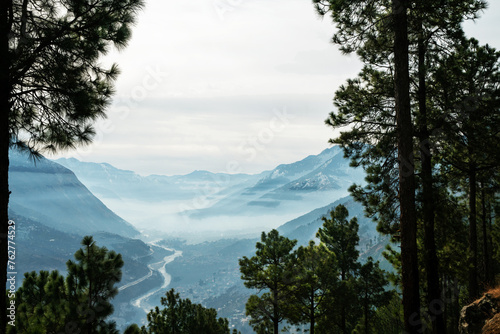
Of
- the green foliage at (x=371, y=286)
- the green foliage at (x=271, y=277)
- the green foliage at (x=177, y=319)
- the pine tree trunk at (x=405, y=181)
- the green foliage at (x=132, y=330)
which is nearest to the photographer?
the pine tree trunk at (x=405, y=181)

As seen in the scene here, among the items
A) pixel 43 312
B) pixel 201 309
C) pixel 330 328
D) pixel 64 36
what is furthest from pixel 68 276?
pixel 201 309

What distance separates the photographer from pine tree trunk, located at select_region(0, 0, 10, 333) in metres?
5.74

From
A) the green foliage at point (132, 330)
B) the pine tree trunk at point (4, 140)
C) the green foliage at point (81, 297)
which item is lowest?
the green foliage at point (132, 330)

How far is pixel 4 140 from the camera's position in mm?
6047

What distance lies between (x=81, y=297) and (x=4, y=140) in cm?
439

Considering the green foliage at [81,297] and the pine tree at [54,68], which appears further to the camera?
the green foliage at [81,297]

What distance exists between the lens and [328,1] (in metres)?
9.07

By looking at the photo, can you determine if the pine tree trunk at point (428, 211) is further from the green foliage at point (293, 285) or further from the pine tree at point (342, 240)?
the pine tree at point (342, 240)

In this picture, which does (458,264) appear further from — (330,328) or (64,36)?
(64,36)

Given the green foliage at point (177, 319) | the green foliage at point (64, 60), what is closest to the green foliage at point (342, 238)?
the green foliage at point (177, 319)

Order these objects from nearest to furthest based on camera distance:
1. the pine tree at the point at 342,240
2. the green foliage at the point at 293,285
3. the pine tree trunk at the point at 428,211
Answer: the pine tree trunk at the point at 428,211 → the green foliage at the point at 293,285 → the pine tree at the point at 342,240

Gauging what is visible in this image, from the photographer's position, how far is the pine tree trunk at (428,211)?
32.2ft

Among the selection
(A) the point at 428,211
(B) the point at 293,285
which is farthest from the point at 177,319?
(A) the point at 428,211

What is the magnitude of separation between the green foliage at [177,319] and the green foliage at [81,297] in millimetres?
16273
